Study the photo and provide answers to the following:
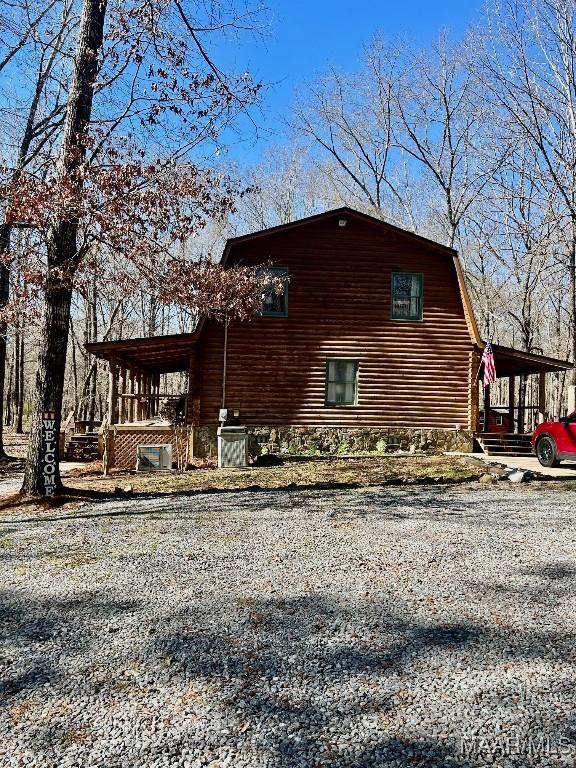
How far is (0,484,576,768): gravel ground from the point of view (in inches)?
100.0

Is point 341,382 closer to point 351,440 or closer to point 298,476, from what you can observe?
point 351,440

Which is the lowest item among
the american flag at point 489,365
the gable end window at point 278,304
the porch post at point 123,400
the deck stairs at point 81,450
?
the deck stairs at point 81,450

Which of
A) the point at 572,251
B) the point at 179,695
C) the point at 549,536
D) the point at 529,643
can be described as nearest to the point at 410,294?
the point at 572,251

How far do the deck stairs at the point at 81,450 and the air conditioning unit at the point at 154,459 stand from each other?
4596 millimetres

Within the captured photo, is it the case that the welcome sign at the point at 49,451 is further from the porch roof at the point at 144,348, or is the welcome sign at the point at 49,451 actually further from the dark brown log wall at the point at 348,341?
the dark brown log wall at the point at 348,341

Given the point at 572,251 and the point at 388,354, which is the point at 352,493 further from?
the point at 572,251

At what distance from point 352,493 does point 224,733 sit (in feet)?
22.7

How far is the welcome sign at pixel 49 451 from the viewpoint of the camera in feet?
28.2

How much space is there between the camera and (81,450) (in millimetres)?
17406

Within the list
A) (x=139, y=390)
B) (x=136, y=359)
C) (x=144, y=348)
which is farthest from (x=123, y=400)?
(x=139, y=390)

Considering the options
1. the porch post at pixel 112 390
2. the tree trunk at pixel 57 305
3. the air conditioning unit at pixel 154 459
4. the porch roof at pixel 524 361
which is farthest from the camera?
the porch roof at pixel 524 361

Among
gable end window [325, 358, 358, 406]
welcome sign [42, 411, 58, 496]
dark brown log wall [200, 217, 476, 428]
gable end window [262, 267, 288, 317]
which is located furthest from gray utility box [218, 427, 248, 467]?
welcome sign [42, 411, 58, 496]

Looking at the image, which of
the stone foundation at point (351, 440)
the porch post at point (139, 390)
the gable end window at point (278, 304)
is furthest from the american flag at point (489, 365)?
the porch post at point (139, 390)

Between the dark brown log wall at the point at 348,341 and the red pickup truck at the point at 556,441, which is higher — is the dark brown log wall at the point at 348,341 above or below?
above
